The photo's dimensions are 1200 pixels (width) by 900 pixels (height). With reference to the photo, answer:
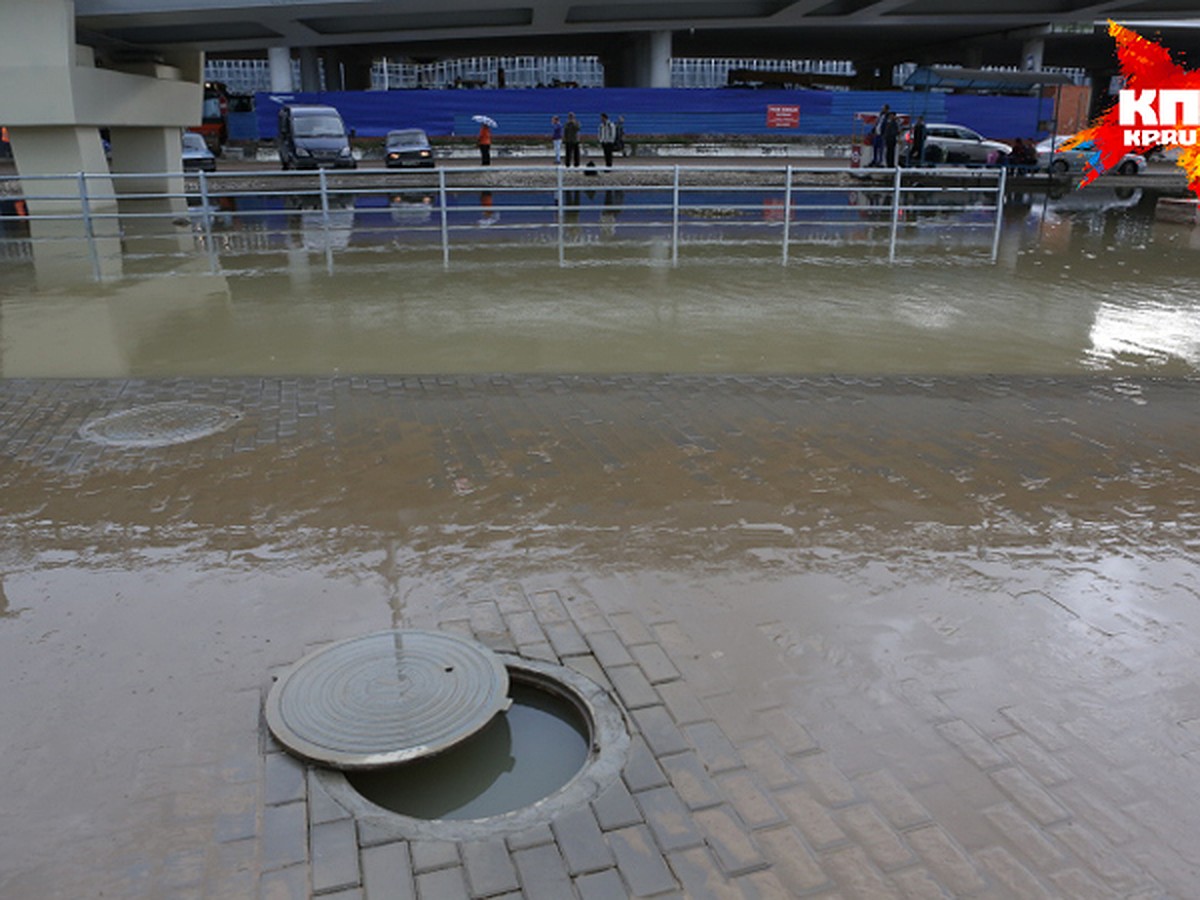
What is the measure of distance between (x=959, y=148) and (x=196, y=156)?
953 inches

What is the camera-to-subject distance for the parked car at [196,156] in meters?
29.8

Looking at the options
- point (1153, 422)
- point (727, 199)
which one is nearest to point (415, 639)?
point (1153, 422)

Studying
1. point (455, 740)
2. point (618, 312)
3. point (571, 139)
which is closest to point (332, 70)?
point (571, 139)

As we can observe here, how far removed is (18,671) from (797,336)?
6.94m

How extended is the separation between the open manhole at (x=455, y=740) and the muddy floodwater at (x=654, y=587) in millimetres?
87

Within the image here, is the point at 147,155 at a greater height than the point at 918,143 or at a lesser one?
lesser

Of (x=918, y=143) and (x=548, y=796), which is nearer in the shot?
(x=548, y=796)

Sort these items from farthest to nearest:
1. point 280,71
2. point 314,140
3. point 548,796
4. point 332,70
Result: point 332,70 < point 280,71 < point 314,140 < point 548,796

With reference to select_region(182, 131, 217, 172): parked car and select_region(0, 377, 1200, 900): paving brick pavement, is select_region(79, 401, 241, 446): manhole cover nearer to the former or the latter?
select_region(0, 377, 1200, 900): paving brick pavement

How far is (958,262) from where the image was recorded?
13219 millimetres

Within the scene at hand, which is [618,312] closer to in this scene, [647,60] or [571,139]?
[571,139]

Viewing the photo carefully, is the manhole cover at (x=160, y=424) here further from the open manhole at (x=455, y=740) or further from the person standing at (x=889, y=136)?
the person standing at (x=889, y=136)

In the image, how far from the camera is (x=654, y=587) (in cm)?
420

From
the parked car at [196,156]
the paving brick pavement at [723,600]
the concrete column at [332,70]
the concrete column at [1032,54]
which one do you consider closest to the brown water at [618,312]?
the paving brick pavement at [723,600]
